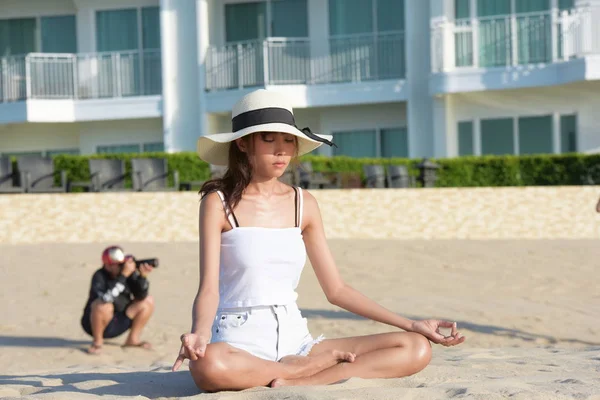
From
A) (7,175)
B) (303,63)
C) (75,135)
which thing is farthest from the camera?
(75,135)

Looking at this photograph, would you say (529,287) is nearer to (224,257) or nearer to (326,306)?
(326,306)

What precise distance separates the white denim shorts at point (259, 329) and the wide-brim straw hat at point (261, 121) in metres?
0.76

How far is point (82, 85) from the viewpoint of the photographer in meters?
27.6

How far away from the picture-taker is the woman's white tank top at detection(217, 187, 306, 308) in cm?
496

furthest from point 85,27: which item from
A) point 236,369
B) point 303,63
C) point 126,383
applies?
point 236,369

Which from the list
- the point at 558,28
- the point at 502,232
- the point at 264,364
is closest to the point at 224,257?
the point at 264,364

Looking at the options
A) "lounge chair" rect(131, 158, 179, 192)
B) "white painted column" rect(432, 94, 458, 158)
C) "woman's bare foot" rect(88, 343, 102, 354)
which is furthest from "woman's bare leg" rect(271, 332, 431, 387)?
"white painted column" rect(432, 94, 458, 158)

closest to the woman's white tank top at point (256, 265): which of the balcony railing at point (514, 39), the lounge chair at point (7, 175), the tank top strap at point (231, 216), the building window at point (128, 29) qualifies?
the tank top strap at point (231, 216)

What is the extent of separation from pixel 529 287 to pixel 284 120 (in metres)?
8.68

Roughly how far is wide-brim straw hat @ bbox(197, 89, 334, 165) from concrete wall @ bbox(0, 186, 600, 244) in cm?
1152

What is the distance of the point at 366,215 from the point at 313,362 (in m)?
12.5

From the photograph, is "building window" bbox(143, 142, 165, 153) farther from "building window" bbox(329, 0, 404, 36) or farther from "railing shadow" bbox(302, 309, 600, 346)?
"railing shadow" bbox(302, 309, 600, 346)

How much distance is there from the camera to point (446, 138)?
25641 mm

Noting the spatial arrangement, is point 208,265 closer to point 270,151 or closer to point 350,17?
point 270,151
